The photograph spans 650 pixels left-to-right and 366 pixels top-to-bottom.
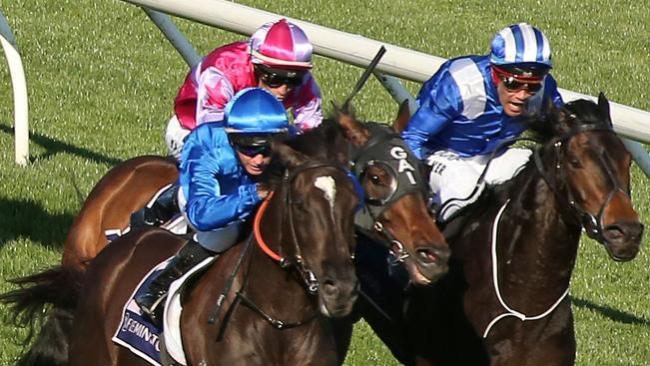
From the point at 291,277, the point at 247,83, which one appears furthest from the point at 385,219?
the point at 247,83

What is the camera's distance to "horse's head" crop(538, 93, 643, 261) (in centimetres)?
618

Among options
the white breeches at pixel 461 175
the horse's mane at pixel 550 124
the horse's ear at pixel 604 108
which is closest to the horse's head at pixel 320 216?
the horse's mane at pixel 550 124

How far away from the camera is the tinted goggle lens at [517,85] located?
700 centimetres

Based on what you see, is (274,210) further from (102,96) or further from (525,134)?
(102,96)

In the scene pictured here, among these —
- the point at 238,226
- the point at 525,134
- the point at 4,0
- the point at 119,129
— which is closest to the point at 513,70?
the point at 525,134

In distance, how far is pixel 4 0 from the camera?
16188 millimetres

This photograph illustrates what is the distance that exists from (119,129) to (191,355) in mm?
7169

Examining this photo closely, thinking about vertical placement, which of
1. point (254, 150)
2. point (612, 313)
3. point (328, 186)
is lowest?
point (612, 313)

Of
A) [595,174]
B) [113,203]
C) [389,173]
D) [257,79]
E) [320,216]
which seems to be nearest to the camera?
[320,216]

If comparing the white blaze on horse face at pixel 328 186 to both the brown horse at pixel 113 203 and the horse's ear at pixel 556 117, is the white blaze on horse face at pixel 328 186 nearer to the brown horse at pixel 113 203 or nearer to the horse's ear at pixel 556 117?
the horse's ear at pixel 556 117

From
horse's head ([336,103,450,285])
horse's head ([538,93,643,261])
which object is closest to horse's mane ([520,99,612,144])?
horse's head ([538,93,643,261])

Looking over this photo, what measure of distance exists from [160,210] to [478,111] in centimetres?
153

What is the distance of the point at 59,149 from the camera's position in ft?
39.8

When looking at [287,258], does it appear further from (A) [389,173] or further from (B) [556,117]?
(B) [556,117]
